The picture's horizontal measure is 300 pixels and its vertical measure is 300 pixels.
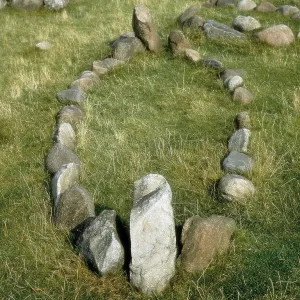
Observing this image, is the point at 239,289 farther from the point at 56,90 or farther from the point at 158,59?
the point at 158,59

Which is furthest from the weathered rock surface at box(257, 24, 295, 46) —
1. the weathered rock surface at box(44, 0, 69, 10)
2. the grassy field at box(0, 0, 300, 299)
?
the weathered rock surface at box(44, 0, 69, 10)

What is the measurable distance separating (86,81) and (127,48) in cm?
161

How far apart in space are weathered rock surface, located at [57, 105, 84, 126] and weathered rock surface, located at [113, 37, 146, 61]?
8.78 ft

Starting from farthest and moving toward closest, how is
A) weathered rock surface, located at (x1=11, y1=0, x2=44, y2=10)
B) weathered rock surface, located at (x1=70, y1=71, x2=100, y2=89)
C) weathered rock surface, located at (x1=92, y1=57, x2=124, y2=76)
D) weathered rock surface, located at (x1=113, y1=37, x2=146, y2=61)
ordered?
weathered rock surface, located at (x1=11, y1=0, x2=44, y2=10), weathered rock surface, located at (x1=113, y1=37, x2=146, y2=61), weathered rock surface, located at (x1=92, y1=57, x2=124, y2=76), weathered rock surface, located at (x1=70, y1=71, x2=100, y2=89)

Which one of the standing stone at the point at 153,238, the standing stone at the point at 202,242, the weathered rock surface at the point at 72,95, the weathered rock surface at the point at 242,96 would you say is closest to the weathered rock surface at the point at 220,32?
the weathered rock surface at the point at 242,96

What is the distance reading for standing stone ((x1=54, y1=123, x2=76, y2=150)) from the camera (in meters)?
6.65

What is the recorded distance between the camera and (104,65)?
Result: 9.49 m

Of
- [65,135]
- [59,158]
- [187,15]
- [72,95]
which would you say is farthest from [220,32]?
[59,158]

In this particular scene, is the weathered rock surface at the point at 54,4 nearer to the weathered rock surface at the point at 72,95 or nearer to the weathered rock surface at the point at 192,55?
the weathered rock surface at the point at 192,55

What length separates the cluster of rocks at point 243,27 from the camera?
10.5m

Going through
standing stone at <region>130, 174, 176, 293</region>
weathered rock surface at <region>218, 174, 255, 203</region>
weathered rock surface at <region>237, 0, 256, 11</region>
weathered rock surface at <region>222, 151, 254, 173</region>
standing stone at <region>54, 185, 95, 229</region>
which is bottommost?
weathered rock surface at <region>237, 0, 256, 11</region>

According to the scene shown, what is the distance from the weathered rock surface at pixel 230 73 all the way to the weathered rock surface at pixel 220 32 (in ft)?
7.04

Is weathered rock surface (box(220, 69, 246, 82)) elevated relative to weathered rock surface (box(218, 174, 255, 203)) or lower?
lower

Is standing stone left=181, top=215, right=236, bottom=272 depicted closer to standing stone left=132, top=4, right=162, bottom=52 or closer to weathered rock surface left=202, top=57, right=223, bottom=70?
weathered rock surface left=202, top=57, right=223, bottom=70
